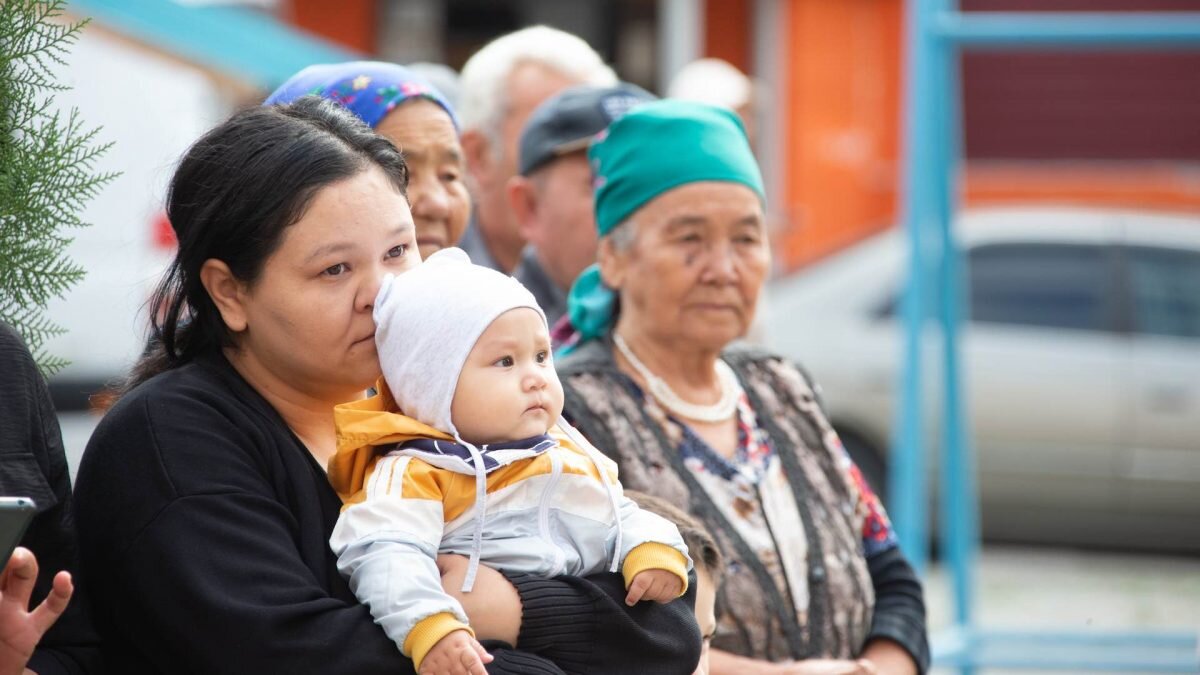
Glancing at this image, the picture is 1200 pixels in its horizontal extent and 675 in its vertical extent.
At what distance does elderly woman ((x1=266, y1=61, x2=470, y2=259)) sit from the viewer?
2.85 m

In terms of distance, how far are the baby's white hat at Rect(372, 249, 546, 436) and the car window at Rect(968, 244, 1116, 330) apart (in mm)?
6710

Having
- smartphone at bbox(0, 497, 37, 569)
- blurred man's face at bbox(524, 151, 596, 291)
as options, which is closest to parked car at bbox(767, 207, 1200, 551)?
blurred man's face at bbox(524, 151, 596, 291)

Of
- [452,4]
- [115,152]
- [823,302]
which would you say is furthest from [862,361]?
[452,4]

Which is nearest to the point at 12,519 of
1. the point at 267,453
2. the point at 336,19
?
the point at 267,453

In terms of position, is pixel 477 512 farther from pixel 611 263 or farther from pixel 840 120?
pixel 840 120

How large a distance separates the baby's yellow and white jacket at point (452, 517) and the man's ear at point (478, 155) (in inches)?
89.2

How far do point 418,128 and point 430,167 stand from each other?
0.08 m

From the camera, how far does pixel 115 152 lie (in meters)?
9.48

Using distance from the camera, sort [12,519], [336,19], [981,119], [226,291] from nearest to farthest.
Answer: [12,519]
[226,291]
[336,19]
[981,119]

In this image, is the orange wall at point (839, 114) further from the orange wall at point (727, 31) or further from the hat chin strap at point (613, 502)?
the hat chin strap at point (613, 502)

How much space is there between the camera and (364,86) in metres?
2.87

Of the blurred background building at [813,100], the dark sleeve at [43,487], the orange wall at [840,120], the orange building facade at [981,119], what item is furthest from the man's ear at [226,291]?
the orange wall at [840,120]

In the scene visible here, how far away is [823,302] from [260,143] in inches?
256

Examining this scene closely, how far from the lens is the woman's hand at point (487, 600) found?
2.06 metres
